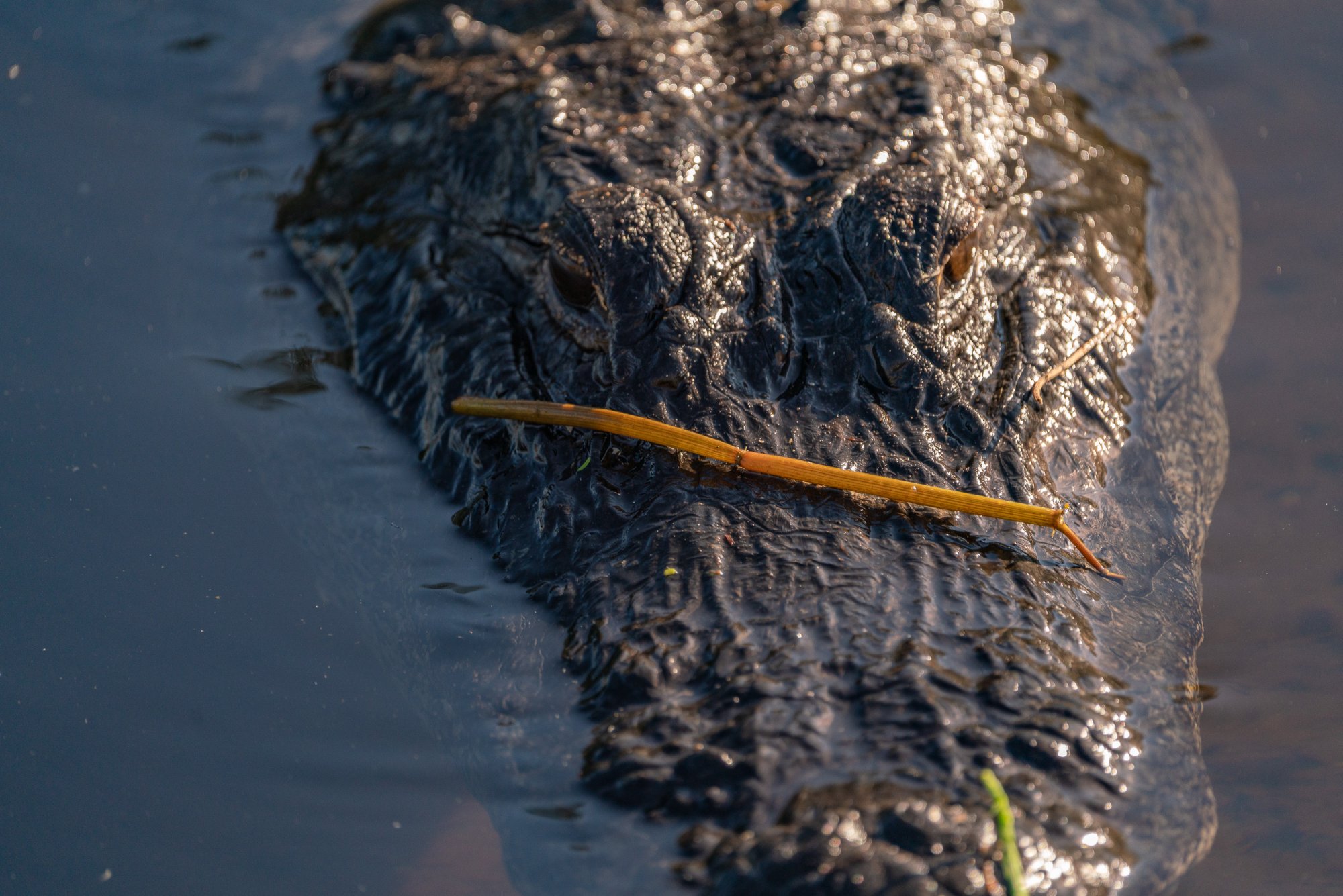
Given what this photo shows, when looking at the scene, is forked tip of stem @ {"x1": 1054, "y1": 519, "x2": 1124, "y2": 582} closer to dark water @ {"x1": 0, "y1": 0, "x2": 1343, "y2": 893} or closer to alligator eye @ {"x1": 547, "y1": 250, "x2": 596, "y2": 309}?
dark water @ {"x1": 0, "y1": 0, "x2": 1343, "y2": 893}

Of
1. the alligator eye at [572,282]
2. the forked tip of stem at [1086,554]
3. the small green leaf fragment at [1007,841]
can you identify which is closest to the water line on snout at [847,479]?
the forked tip of stem at [1086,554]

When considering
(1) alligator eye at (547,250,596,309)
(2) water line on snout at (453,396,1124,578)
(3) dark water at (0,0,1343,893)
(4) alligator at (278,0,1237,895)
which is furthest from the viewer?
(1) alligator eye at (547,250,596,309)

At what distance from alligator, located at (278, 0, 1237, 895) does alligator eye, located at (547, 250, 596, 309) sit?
0.01m

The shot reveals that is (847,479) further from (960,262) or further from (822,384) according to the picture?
(960,262)

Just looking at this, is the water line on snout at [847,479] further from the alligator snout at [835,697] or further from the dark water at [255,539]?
the dark water at [255,539]

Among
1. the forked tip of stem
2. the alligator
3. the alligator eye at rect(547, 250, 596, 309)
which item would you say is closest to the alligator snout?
the alligator

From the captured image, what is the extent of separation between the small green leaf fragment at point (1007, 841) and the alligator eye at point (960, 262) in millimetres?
1688

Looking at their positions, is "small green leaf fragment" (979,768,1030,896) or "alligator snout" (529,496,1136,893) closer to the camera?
"small green leaf fragment" (979,768,1030,896)

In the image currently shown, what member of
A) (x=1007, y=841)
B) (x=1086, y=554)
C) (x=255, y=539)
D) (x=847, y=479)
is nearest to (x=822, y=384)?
(x=847, y=479)

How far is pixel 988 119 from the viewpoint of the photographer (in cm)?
411

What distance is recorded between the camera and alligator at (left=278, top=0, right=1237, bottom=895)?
2.09 m

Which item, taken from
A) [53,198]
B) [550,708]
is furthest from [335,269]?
[550,708]

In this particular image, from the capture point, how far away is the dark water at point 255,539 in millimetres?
2719

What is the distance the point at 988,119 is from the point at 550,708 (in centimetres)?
282
